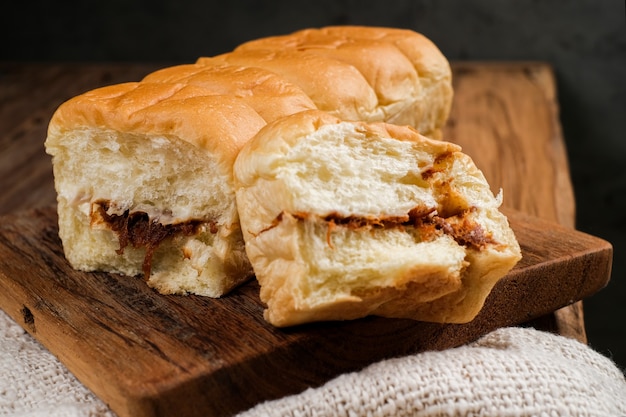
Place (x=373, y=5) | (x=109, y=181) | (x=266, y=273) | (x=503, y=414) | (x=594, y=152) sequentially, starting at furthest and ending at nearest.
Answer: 1. (x=373, y=5)
2. (x=594, y=152)
3. (x=109, y=181)
4. (x=266, y=273)
5. (x=503, y=414)

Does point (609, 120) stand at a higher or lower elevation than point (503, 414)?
lower

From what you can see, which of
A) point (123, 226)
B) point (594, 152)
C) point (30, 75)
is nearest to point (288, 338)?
point (123, 226)

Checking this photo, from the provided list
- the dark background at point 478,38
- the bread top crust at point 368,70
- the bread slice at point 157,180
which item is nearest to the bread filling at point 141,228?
the bread slice at point 157,180

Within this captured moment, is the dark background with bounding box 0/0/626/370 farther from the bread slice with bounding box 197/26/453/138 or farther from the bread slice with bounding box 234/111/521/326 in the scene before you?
the bread slice with bounding box 234/111/521/326

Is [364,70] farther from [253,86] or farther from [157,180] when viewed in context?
[157,180]

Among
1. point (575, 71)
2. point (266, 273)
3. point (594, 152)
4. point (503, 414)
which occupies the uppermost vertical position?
point (266, 273)

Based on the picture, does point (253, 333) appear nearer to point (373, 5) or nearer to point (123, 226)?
point (123, 226)

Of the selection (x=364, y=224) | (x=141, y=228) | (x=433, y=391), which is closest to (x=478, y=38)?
(x=141, y=228)
